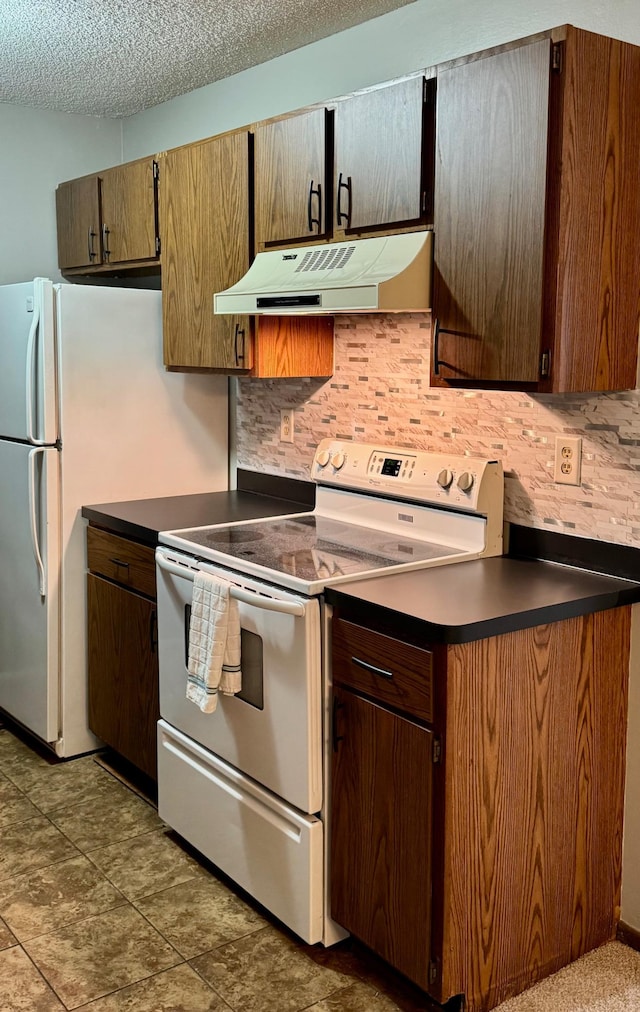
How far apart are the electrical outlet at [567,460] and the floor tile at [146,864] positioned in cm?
150

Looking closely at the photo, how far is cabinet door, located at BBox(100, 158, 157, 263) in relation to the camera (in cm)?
342

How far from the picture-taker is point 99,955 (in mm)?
2340

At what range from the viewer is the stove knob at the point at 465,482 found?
250cm

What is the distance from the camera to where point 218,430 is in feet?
12.0

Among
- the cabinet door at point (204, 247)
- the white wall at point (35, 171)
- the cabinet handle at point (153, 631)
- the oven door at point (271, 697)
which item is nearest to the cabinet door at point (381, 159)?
the cabinet door at point (204, 247)

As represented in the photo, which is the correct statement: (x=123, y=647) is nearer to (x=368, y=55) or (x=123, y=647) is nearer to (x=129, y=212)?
(x=129, y=212)

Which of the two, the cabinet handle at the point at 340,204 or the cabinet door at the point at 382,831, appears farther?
the cabinet handle at the point at 340,204

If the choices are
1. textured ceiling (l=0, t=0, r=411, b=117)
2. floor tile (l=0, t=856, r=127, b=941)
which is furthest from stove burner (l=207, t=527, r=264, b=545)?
textured ceiling (l=0, t=0, r=411, b=117)

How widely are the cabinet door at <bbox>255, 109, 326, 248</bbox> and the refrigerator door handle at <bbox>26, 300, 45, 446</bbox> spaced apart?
0.84 m

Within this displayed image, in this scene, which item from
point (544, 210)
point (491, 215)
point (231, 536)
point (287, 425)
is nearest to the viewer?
point (544, 210)

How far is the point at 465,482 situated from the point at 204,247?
4.12ft

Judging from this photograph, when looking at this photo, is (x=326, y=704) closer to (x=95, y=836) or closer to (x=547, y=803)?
(x=547, y=803)

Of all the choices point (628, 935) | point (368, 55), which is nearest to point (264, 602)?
point (628, 935)

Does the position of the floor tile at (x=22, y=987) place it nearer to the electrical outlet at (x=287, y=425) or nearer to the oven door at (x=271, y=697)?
the oven door at (x=271, y=697)
